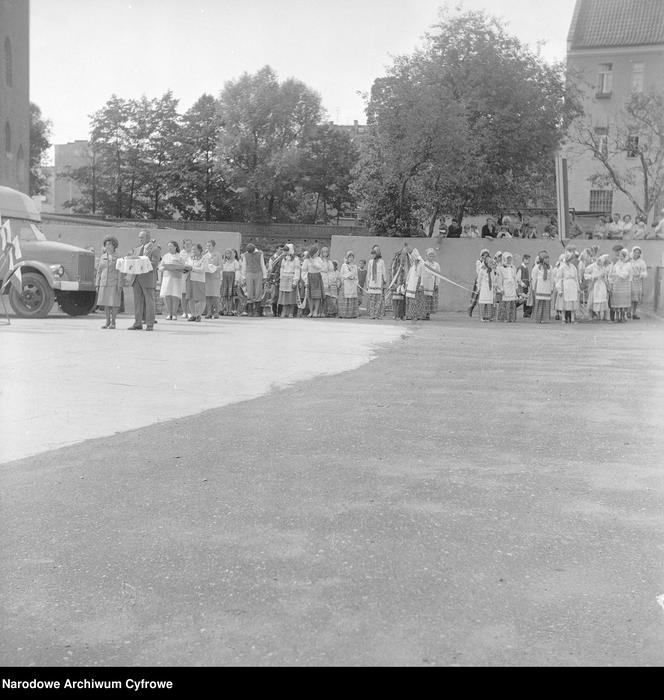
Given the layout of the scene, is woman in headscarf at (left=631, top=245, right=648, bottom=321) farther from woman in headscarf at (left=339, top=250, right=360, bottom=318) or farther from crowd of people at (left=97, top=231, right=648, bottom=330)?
woman in headscarf at (left=339, top=250, right=360, bottom=318)

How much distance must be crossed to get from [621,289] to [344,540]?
19631 mm

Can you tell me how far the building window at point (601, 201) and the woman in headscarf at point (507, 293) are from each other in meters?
14.2

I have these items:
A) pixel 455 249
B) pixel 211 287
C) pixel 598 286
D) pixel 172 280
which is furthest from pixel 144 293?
pixel 455 249

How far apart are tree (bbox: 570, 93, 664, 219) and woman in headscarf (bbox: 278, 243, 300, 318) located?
8146 millimetres

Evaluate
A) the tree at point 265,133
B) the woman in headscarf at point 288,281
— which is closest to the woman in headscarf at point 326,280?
the woman in headscarf at point 288,281

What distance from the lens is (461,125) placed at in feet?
90.9

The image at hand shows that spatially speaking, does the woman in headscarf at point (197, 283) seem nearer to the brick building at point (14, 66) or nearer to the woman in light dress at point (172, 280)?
the woman in light dress at point (172, 280)

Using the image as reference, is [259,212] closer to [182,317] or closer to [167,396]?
[167,396]

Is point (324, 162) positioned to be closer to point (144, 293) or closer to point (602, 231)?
point (144, 293)

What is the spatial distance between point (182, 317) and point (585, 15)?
16156mm

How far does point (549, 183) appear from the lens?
37.1 meters

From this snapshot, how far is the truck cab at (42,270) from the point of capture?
2027cm

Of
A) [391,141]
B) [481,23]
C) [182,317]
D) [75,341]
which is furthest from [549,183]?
[75,341]
